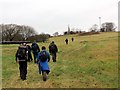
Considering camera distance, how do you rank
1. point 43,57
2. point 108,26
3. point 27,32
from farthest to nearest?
point 108,26, point 27,32, point 43,57

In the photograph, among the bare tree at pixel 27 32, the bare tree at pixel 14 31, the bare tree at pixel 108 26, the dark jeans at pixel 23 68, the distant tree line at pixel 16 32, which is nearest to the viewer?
the dark jeans at pixel 23 68

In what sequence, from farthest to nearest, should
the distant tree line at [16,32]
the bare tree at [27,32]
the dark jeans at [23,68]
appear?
the bare tree at [27,32] < the distant tree line at [16,32] < the dark jeans at [23,68]

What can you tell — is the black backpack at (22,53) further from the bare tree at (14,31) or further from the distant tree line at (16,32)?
the bare tree at (14,31)

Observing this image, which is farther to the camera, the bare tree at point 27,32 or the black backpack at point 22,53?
the bare tree at point 27,32

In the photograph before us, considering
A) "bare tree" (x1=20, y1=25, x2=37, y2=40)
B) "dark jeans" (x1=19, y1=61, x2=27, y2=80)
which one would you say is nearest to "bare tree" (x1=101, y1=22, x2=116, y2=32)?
"bare tree" (x1=20, y1=25, x2=37, y2=40)

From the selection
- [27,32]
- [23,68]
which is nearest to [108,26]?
[27,32]

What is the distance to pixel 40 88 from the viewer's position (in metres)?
15.1

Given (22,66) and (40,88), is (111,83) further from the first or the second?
(22,66)

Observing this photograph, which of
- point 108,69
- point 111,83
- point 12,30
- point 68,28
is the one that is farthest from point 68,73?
point 68,28

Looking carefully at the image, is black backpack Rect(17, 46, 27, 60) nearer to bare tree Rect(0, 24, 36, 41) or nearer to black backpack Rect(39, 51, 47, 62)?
black backpack Rect(39, 51, 47, 62)

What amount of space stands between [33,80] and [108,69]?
5.84m

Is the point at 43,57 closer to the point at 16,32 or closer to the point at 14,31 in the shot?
the point at 16,32

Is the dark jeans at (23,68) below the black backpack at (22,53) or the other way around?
below

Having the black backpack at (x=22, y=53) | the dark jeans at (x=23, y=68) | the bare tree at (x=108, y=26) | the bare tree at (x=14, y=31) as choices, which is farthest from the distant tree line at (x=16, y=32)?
the black backpack at (x=22, y=53)
